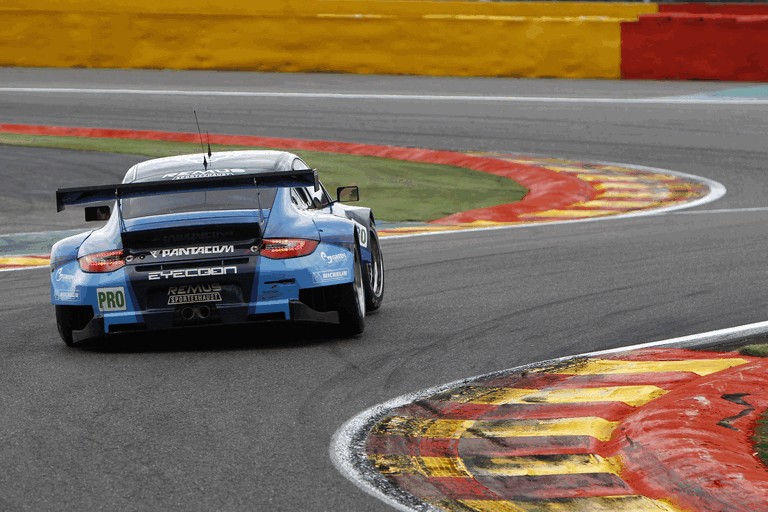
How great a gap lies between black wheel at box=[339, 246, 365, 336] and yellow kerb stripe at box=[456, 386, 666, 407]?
5.05 ft

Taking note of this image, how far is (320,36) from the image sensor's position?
2666 cm

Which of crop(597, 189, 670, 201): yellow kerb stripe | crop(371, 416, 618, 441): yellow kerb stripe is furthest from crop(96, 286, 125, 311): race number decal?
crop(597, 189, 670, 201): yellow kerb stripe

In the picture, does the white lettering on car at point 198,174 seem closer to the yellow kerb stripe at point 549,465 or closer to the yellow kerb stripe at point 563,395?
the yellow kerb stripe at point 563,395

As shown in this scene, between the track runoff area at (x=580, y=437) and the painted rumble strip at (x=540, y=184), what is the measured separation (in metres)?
6.41

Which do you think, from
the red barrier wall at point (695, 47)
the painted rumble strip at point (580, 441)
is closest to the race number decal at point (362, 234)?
the painted rumble strip at point (580, 441)

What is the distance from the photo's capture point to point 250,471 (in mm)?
5777

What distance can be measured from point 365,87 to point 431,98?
1.56 metres

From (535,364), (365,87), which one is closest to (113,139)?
(365,87)

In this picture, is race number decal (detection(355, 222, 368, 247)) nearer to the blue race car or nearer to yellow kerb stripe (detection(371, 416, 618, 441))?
the blue race car

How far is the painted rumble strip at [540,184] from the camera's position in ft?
50.2

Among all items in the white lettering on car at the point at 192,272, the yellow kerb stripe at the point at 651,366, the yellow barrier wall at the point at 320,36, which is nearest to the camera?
the yellow kerb stripe at the point at 651,366

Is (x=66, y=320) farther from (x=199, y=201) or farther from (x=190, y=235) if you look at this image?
(x=199, y=201)

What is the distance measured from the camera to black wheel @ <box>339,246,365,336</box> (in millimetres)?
8586

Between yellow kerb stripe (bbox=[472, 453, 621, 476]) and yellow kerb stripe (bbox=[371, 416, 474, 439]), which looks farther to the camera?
yellow kerb stripe (bbox=[371, 416, 474, 439])
